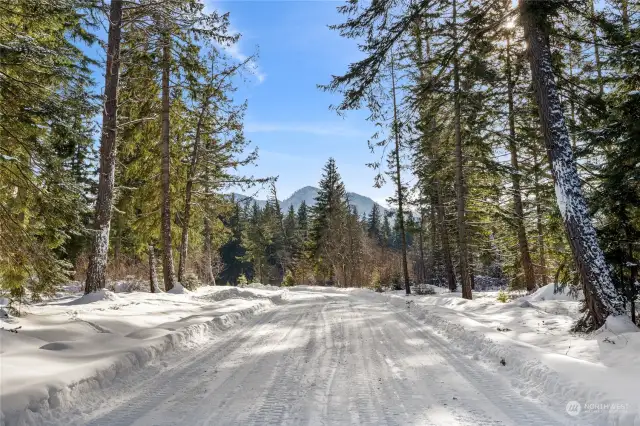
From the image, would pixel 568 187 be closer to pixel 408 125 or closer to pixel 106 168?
pixel 408 125

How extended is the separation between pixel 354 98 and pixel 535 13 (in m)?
3.81

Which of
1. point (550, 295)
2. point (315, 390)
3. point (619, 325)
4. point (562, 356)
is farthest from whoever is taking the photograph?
point (550, 295)

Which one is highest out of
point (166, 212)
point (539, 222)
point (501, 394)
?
point (166, 212)

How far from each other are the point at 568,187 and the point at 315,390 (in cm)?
630

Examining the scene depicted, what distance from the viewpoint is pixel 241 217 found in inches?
2926

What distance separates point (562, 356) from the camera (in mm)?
5398

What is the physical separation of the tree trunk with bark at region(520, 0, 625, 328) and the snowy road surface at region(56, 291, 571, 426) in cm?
294

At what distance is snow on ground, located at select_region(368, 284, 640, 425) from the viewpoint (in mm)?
3893

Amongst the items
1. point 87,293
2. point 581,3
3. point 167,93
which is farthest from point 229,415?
point 167,93

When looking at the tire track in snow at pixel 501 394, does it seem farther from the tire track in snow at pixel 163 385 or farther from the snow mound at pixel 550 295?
the snow mound at pixel 550 295

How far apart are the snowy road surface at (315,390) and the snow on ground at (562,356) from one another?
350 mm

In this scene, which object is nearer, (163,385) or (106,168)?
(163,385)

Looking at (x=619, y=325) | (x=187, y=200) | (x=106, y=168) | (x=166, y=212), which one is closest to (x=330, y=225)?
(x=187, y=200)

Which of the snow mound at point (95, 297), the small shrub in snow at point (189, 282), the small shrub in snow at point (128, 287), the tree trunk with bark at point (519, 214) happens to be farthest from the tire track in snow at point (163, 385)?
the tree trunk with bark at point (519, 214)
